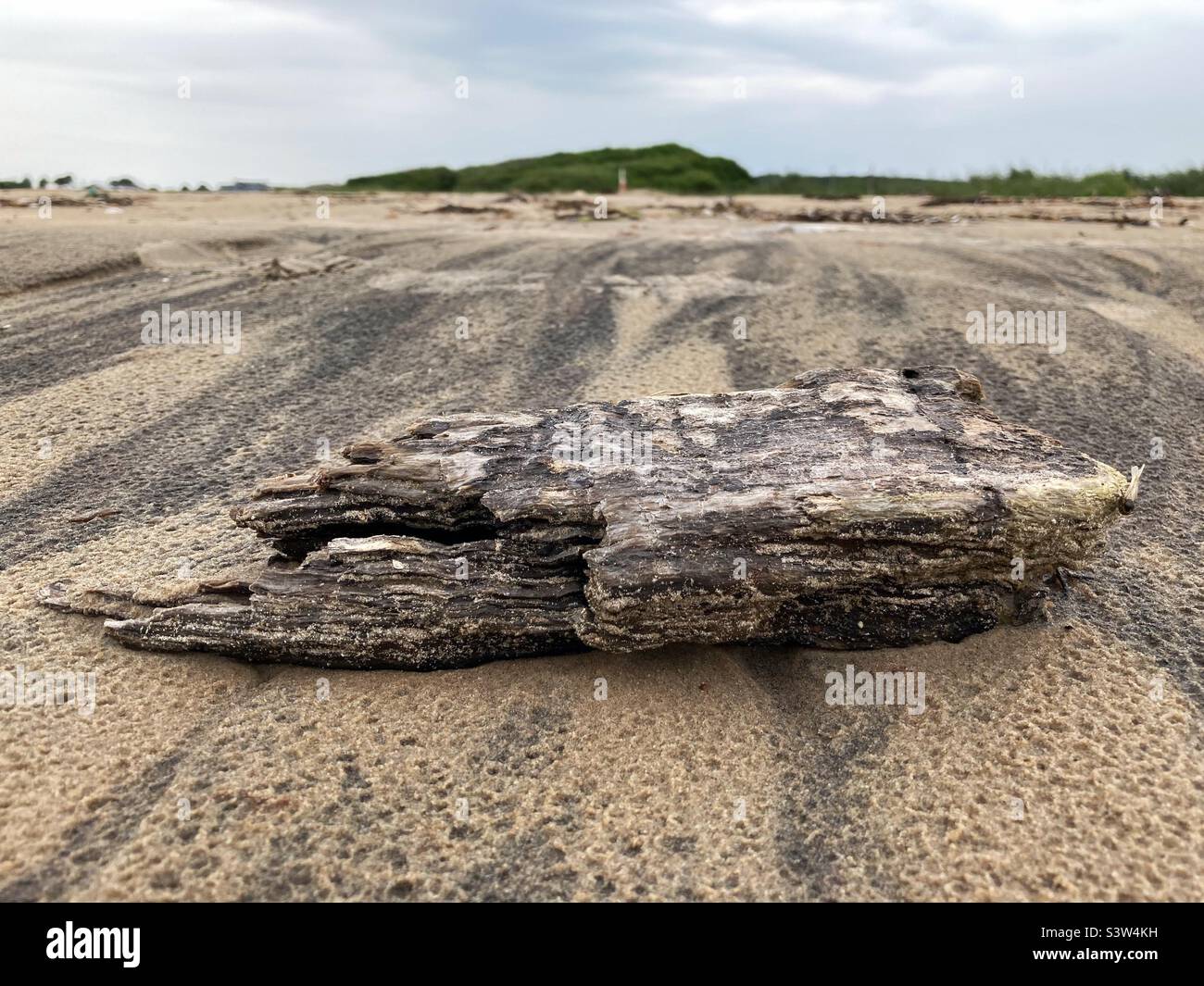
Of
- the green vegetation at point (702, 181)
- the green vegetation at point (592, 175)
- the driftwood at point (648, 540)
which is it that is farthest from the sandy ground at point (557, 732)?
the green vegetation at point (592, 175)

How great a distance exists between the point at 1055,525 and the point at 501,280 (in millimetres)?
7672

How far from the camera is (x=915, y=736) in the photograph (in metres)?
3.28

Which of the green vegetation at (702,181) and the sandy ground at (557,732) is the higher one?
the green vegetation at (702,181)

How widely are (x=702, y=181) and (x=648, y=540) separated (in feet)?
94.2

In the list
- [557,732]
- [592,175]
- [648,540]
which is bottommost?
[557,732]

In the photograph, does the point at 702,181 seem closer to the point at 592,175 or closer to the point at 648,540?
the point at 592,175

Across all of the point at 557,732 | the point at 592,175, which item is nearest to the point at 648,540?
the point at 557,732

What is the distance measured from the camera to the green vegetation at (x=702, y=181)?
2114 cm

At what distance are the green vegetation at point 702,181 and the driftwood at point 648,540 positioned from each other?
61.5 ft

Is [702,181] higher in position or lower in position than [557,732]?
higher

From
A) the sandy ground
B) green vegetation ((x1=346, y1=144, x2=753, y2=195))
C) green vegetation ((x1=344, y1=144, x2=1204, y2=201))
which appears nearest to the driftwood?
the sandy ground

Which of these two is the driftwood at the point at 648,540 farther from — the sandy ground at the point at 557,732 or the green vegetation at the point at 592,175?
the green vegetation at the point at 592,175

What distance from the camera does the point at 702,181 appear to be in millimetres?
29656
